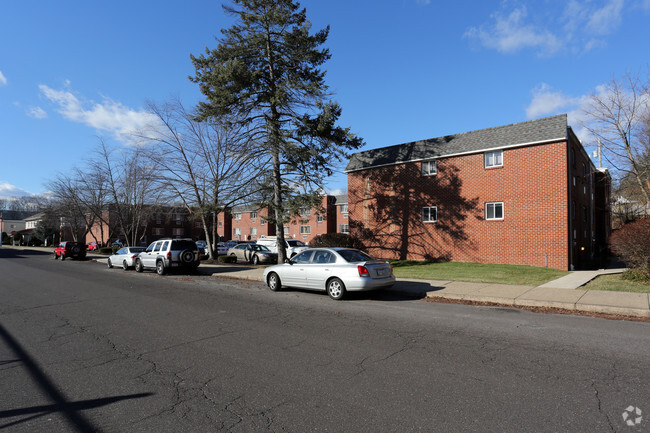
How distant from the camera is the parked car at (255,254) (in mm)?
26219

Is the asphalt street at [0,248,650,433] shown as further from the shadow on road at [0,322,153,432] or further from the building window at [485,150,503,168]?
the building window at [485,150,503,168]

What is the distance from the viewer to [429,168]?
74.4ft

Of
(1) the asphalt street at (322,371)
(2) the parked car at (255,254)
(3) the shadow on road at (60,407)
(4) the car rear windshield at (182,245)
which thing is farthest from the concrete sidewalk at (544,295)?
(2) the parked car at (255,254)

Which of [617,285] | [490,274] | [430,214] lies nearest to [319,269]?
[490,274]

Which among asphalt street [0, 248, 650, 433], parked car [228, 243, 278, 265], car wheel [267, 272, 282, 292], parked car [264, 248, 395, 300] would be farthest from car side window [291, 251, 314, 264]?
parked car [228, 243, 278, 265]

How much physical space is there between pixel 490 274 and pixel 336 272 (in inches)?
299

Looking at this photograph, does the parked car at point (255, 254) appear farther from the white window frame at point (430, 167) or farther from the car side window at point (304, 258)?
the car side window at point (304, 258)

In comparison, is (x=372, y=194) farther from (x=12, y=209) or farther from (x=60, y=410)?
(x=12, y=209)

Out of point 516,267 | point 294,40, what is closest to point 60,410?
point 516,267

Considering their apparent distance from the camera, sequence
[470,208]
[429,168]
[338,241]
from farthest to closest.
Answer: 1. [338,241]
2. [429,168]
3. [470,208]

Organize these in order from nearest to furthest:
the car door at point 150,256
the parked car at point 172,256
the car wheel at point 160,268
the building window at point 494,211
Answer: the parked car at point 172,256 → the car wheel at point 160,268 → the building window at point 494,211 → the car door at point 150,256

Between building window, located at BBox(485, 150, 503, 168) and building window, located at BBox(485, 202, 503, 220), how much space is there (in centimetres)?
208

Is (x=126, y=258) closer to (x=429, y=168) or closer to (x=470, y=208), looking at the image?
(x=429, y=168)

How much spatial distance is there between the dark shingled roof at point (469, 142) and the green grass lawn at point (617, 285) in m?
7.89
